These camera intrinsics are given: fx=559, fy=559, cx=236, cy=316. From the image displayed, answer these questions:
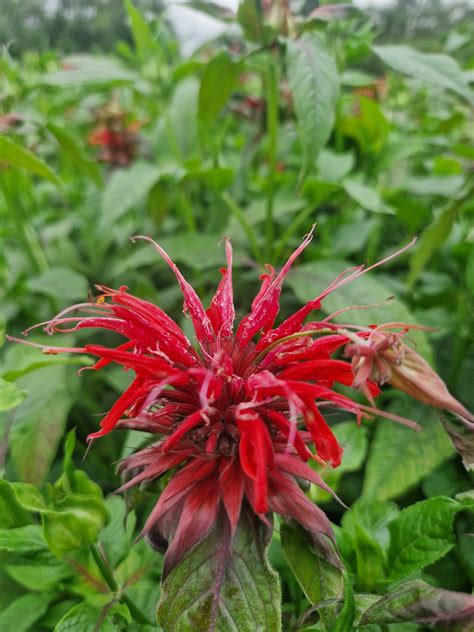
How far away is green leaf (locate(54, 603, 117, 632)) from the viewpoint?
0.51 meters

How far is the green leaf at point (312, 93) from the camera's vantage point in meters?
0.69

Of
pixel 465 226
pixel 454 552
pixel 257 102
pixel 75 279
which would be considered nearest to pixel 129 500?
pixel 454 552

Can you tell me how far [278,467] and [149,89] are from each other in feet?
2.93

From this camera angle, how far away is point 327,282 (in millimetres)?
898

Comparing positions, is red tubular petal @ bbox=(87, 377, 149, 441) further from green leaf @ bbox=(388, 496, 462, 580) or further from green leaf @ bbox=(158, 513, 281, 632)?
green leaf @ bbox=(388, 496, 462, 580)

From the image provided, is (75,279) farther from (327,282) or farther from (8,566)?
(8,566)

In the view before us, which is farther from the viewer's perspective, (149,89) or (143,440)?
(149,89)

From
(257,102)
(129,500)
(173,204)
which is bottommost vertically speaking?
(173,204)

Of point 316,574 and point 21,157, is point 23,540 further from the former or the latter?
point 21,157

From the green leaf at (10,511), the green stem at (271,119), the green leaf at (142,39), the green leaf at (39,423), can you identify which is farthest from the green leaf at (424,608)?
the green leaf at (142,39)

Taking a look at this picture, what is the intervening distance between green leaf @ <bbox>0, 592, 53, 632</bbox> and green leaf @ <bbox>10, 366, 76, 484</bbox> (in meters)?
0.17

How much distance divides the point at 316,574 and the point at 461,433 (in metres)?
0.16

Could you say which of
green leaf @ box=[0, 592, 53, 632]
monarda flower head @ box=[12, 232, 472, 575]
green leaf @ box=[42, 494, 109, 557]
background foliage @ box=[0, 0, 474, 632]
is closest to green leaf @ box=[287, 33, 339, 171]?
background foliage @ box=[0, 0, 474, 632]

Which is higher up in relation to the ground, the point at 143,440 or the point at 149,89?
the point at 149,89
